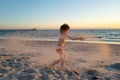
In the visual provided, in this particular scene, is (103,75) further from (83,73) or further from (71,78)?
(71,78)

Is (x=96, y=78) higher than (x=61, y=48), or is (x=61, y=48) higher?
(x=61, y=48)

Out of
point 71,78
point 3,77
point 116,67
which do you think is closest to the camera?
point 3,77

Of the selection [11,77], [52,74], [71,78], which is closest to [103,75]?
[71,78]

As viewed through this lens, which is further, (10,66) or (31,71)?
(10,66)

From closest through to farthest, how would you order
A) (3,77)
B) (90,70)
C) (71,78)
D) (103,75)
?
(3,77), (71,78), (103,75), (90,70)

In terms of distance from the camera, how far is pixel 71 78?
657 cm

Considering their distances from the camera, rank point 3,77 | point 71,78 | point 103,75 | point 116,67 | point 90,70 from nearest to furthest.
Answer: point 3,77 < point 71,78 < point 103,75 < point 90,70 < point 116,67

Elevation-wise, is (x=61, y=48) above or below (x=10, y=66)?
above

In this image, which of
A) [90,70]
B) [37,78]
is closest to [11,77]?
[37,78]

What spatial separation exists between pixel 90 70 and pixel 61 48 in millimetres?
1399

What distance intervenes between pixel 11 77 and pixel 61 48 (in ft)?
6.55

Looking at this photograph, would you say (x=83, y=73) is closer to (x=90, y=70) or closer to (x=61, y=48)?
(x=90, y=70)

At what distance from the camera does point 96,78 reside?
22.4 feet

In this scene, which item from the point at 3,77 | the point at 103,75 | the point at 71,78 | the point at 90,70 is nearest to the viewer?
the point at 3,77
